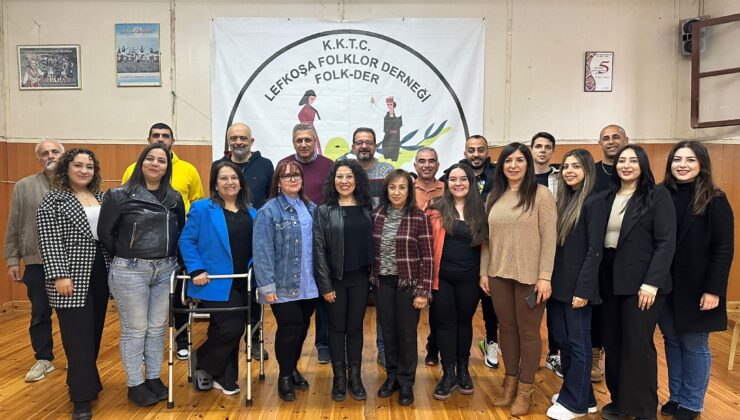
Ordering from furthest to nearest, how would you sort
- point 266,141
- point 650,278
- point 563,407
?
point 266,141, point 563,407, point 650,278

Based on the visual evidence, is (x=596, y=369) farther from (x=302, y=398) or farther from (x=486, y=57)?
(x=486, y=57)

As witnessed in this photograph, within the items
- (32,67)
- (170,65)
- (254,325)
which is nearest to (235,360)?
(254,325)

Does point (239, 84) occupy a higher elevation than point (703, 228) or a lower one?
higher

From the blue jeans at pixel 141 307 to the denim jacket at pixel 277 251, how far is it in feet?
1.94

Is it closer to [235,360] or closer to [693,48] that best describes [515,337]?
[235,360]

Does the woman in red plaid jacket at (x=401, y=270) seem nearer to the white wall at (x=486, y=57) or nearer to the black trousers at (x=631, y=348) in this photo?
the black trousers at (x=631, y=348)

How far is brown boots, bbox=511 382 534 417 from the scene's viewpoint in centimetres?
272

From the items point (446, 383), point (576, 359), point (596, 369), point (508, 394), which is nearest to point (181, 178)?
point (446, 383)

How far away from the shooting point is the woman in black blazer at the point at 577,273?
2.54 metres

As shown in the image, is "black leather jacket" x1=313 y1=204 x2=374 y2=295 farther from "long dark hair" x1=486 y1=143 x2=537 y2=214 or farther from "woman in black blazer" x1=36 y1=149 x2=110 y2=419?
"woman in black blazer" x1=36 y1=149 x2=110 y2=419

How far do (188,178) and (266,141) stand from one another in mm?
1577

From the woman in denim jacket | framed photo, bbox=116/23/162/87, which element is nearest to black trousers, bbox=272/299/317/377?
the woman in denim jacket

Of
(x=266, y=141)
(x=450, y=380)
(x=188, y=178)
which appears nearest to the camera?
(x=450, y=380)

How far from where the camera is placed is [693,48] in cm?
488
